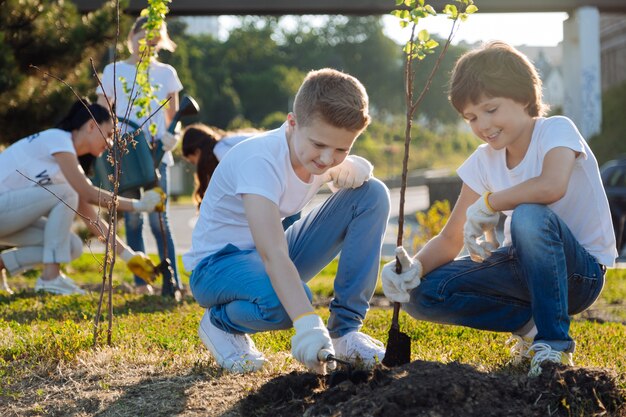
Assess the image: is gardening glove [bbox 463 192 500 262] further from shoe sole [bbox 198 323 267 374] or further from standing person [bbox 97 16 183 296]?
standing person [bbox 97 16 183 296]

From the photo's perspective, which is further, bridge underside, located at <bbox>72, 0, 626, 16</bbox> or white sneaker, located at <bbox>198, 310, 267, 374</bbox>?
bridge underside, located at <bbox>72, 0, 626, 16</bbox>

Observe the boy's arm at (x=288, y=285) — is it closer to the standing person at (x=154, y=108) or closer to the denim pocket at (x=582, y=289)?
the denim pocket at (x=582, y=289)

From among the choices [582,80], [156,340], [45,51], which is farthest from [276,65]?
[156,340]

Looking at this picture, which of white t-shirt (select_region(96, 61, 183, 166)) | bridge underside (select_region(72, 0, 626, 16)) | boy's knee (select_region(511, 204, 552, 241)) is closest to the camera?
boy's knee (select_region(511, 204, 552, 241))

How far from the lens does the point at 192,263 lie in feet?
11.2

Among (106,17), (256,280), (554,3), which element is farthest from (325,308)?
(554,3)

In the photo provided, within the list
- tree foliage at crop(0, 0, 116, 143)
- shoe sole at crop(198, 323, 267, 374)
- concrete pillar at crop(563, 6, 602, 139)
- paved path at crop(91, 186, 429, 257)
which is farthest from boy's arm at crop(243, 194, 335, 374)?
Result: concrete pillar at crop(563, 6, 602, 139)

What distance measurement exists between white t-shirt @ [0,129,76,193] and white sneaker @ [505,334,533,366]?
129 inches

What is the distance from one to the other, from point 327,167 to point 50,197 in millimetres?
→ 3345

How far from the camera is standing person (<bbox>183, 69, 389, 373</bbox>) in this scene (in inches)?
114

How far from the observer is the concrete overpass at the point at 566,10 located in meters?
15.8

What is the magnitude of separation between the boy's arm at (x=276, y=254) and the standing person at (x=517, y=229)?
430 mm

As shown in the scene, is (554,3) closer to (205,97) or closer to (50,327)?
(50,327)

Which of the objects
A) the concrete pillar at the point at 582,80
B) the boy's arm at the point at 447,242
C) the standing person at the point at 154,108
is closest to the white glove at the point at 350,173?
the boy's arm at the point at 447,242
